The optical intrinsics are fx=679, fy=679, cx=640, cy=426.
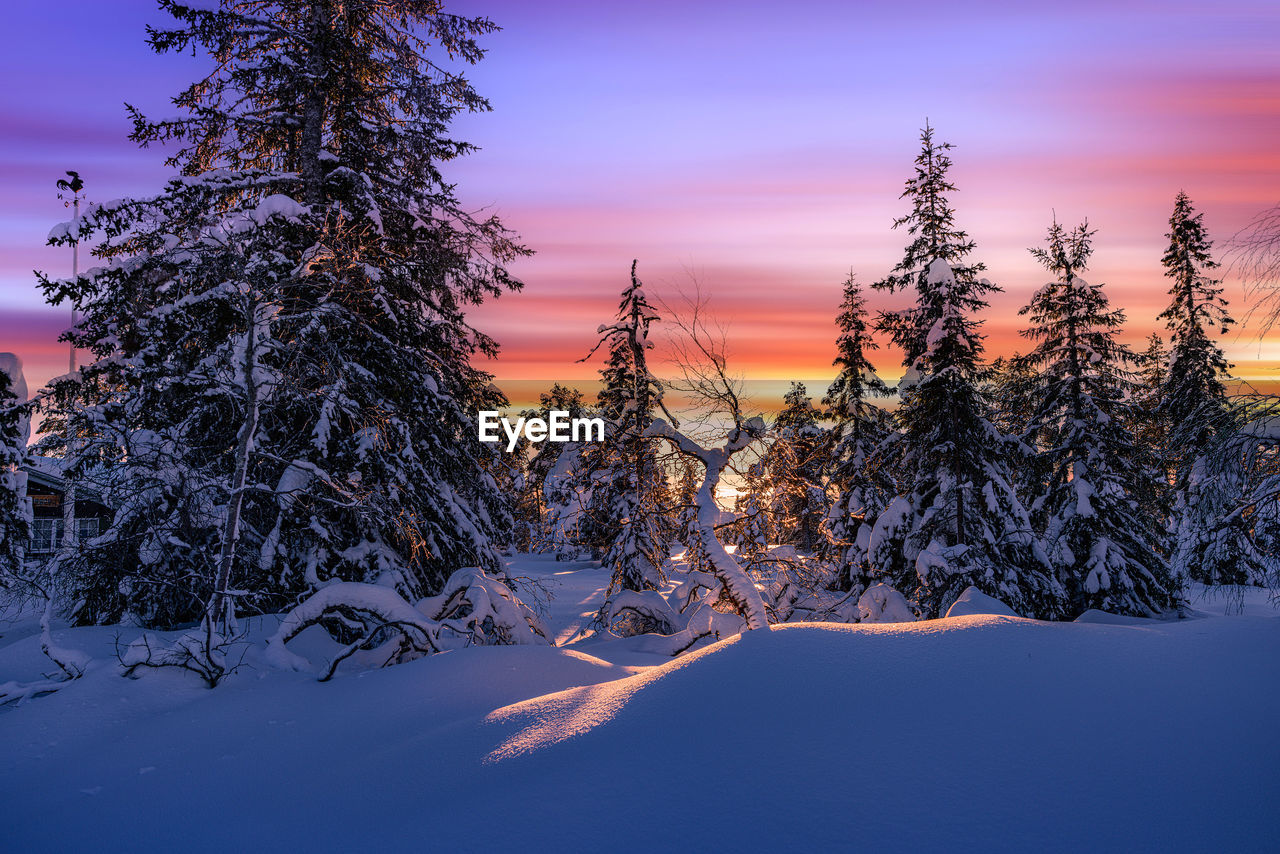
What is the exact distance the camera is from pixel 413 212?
48.3ft

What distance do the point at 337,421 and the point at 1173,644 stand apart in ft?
37.1

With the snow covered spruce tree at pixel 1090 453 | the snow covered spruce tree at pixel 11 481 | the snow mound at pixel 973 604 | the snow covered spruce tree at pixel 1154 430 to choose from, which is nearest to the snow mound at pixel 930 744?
the snow mound at pixel 973 604

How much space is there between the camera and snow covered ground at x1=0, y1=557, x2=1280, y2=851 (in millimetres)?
3816

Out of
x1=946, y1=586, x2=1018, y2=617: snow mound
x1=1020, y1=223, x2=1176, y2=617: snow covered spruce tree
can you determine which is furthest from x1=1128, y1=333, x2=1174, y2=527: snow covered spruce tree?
x1=946, y1=586, x2=1018, y2=617: snow mound

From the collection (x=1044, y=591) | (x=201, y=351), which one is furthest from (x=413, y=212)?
(x=1044, y=591)

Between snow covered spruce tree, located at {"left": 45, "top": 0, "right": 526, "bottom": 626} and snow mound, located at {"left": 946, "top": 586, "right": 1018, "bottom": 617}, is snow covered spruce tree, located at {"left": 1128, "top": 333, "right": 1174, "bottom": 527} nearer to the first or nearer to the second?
snow mound, located at {"left": 946, "top": 586, "right": 1018, "bottom": 617}

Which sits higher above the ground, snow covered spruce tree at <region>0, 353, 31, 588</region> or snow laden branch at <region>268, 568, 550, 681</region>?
snow covered spruce tree at <region>0, 353, 31, 588</region>

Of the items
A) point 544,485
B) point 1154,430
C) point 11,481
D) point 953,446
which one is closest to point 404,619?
point 953,446

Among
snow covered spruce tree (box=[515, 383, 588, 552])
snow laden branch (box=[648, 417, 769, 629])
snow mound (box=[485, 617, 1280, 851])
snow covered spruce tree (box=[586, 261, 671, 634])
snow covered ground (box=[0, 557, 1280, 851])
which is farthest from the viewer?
snow covered spruce tree (box=[515, 383, 588, 552])

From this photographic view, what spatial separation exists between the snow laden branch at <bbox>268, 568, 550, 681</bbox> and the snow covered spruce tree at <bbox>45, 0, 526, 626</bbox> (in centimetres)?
135

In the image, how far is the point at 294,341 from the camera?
35.1ft

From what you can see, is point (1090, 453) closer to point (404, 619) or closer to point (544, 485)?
point (404, 619)

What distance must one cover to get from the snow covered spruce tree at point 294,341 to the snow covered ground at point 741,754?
4.06m

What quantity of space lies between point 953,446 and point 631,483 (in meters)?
10.9
